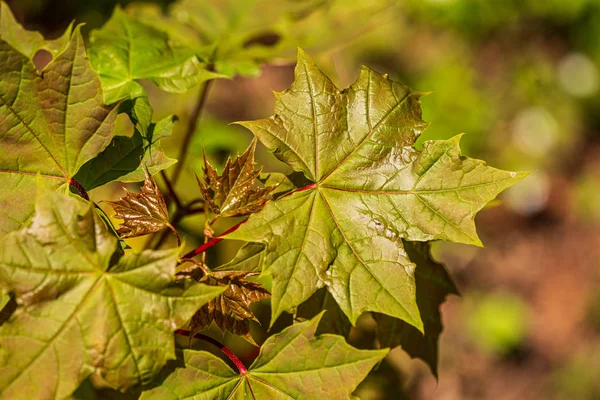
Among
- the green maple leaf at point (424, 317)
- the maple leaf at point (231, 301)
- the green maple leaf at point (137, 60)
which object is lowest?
the green maple leaf at point (424, 317)

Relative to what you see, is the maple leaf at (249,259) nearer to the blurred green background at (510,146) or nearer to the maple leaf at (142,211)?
the maple leaf at (142,211)

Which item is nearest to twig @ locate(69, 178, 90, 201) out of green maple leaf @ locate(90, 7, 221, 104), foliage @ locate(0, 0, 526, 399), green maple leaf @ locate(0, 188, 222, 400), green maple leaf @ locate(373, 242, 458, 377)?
foliage @ locate(0, 0, 526, 399)

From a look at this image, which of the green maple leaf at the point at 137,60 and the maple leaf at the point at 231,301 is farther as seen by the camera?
the green maple leaf at the point at 137,60

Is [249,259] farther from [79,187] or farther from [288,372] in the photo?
[79,187]

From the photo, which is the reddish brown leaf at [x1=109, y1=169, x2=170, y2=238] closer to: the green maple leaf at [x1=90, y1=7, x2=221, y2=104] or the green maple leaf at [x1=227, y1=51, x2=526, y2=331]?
the green maple leaf at [x1=227, y1=51, x2=526, y2=331]

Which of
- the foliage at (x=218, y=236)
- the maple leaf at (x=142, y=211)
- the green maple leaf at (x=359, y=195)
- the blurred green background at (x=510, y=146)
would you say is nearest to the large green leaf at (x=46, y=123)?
the foliage at (x=218, y=236)

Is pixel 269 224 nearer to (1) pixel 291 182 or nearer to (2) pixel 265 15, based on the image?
(1) pixel 291 182
